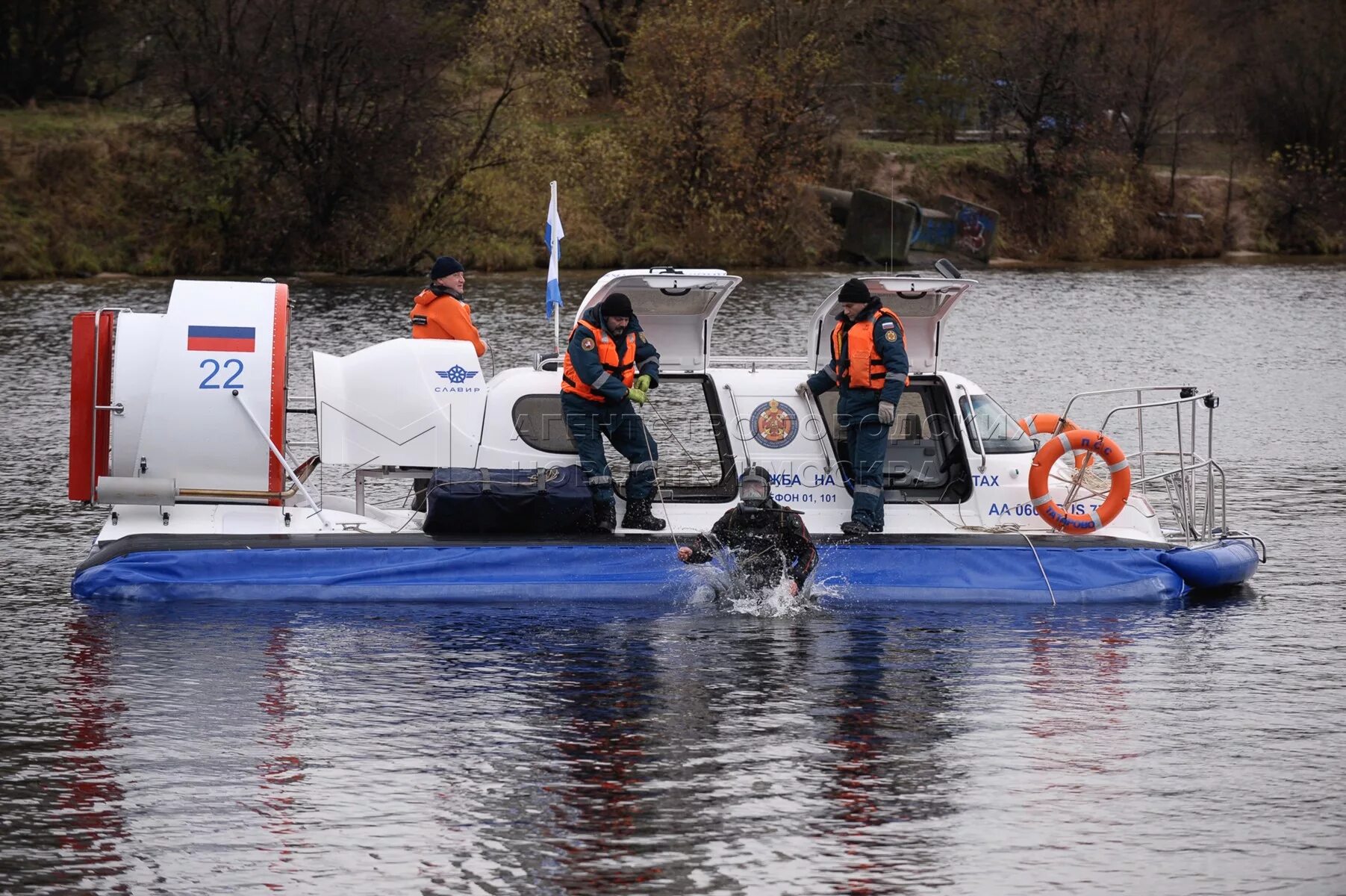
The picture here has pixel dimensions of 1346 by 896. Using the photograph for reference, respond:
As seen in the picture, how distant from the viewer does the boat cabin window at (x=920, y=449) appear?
1232 cm

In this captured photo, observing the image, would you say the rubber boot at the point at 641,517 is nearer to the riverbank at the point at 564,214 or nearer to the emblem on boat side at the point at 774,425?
the emblem on boat side at the point at 774,425

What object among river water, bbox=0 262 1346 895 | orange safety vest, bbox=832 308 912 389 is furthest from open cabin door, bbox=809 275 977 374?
river water, bbox=0 262 1346 895

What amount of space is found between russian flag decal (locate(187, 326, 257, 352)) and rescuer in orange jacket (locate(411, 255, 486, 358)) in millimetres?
1515

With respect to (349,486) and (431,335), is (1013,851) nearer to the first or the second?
(431,335)

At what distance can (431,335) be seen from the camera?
12789mm

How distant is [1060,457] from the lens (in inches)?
479

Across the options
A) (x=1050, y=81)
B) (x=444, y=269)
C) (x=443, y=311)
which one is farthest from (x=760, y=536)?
(x=1050, y=81)

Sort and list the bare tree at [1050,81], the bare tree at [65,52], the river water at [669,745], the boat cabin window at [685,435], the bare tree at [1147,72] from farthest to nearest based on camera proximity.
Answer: the bare tree at [1147,72], the bare tree at [1050,81], the bare tree at [65,52], the boat cabin window at [685,435], the river water at [669,745]

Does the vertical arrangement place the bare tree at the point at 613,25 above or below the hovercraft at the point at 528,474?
above

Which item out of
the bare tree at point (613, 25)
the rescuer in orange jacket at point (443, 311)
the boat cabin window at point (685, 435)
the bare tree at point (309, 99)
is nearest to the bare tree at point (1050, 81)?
the bare tree at point (613, 25)

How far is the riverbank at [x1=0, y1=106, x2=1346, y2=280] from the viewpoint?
125 ft

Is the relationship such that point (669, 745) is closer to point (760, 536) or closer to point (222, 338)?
point (760, 536)

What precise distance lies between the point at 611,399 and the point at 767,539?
1405mm

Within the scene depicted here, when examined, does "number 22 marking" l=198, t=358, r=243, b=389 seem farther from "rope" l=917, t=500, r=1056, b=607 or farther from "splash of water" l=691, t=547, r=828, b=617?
"rope" l=917, t=500, r=1056, b=607
